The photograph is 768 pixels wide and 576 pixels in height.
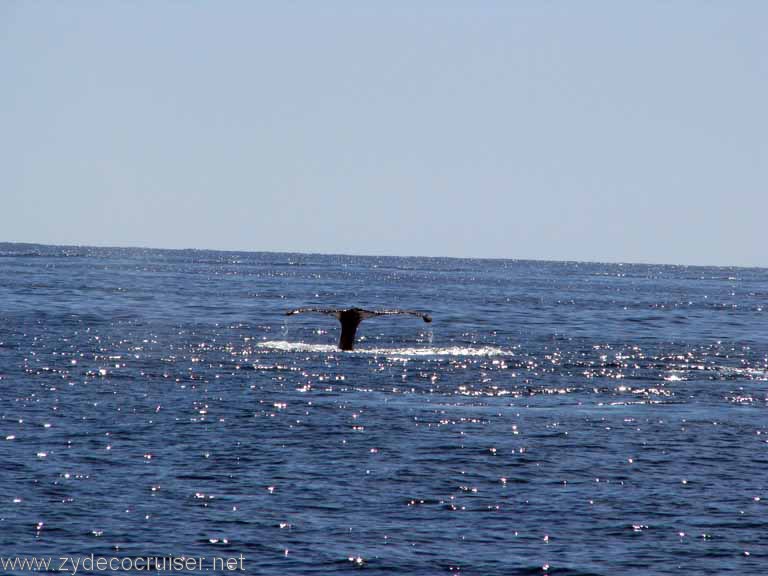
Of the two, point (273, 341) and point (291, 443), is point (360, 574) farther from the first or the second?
point (273, 341)

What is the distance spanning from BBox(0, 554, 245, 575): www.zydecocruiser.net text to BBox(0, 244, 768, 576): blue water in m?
0.37

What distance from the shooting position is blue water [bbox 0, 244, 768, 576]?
992 inches

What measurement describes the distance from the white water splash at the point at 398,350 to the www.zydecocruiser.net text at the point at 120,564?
4029 centimetres

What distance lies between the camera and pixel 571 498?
29562mm

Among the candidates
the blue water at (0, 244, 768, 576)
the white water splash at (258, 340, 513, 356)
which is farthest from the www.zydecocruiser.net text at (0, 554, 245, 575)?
the white water splash at (258, 340, 513, 356)

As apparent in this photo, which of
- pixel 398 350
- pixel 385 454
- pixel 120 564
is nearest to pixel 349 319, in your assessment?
pixel 398 350

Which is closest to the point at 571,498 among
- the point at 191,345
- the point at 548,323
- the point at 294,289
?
the point at 191,345

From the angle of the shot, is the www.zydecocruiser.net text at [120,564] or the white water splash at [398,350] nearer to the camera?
the www.zydecocruiser.net text at [120,564]

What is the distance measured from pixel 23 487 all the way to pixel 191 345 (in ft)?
122

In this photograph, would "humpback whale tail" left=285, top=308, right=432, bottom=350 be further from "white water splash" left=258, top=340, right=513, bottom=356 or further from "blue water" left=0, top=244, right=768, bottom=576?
"blue water" left=0, top=244, right=768, bottom=576

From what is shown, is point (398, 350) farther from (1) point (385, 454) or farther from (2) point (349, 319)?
(1) point (385, 454)

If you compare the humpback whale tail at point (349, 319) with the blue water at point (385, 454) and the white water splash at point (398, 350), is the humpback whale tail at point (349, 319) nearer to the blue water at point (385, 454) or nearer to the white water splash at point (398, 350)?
the white water splash at point (398, 350)

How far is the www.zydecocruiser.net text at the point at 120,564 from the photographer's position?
23.1 metres

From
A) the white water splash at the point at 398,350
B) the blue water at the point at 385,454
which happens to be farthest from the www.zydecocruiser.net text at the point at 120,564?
the white water splash at the point at 398,350
